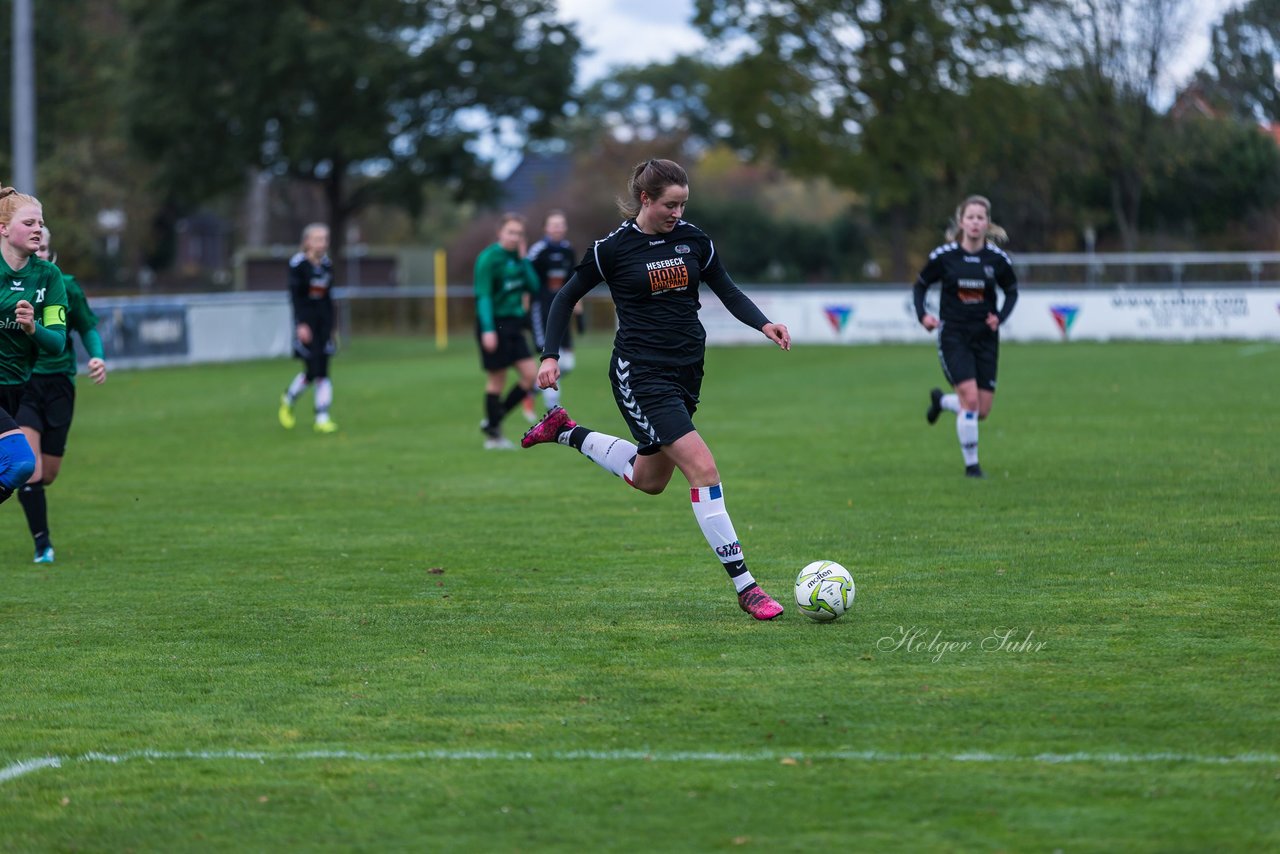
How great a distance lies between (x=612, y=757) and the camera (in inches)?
200

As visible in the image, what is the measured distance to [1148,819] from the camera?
4371 millimetres

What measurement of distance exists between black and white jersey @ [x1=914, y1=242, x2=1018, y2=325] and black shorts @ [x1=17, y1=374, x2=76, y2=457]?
20.5 ft

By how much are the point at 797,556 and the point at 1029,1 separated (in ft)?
131

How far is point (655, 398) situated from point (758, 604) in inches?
40.5

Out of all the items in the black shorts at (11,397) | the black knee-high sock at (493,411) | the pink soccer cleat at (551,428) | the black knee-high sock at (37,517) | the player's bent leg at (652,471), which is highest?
the black shorts at (11,397)

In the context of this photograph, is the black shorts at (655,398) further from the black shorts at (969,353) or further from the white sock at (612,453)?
the black shorts at (969,353)

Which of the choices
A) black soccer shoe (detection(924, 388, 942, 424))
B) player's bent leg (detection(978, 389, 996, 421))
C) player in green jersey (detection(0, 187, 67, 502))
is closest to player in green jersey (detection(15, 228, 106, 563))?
player in green jersey (detection(0, 187, 67, 502))

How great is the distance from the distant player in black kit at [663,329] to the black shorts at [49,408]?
10.8 feet

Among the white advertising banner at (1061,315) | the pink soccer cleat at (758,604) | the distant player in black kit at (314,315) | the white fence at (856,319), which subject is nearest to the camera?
the pink soccer cleat at (758,604)

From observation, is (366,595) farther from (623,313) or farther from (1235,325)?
(1235,325)

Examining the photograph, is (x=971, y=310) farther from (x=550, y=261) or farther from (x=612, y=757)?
(x=612, y=757)

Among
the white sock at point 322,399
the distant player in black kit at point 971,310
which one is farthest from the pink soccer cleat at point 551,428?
the white sock at point 322,399

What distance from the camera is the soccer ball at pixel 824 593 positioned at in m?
7.02

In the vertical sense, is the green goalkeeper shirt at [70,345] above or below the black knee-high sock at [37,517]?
above
